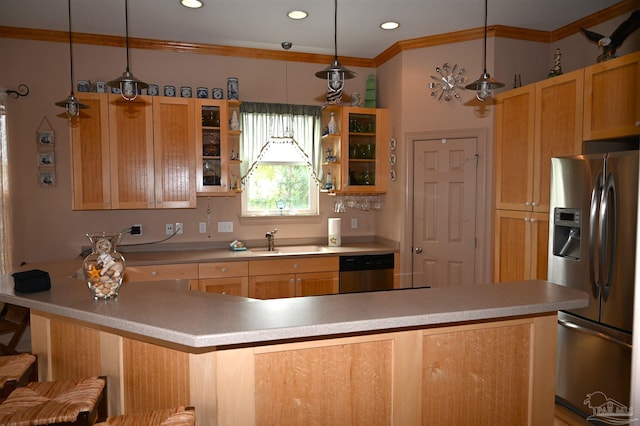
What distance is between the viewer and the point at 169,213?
4.60m

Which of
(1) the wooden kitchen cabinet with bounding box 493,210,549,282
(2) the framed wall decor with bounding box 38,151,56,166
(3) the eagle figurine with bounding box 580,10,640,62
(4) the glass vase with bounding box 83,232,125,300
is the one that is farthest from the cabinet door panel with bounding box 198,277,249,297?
(3) the eagle figurine with bounding box 580,10,640,62

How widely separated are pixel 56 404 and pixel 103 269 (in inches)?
22.2

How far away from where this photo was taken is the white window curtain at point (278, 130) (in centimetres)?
464

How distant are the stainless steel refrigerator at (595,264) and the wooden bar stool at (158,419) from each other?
2.55 m

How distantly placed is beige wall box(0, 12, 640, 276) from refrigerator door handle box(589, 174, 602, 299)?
1.28m

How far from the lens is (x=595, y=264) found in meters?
2.88

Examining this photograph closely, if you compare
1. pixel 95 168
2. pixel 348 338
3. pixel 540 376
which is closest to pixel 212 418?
pixel 348 338

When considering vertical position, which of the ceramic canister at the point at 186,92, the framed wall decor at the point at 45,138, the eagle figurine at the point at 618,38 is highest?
the eagle figurine at the point at 618,38

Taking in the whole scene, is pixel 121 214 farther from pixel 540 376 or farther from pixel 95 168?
pixel 540 376

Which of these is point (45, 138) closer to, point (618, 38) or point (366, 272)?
point (366, 272)

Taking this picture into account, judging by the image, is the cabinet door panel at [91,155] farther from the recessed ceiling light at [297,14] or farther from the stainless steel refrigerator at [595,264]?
the stainless steel refrigerator at [595,264]

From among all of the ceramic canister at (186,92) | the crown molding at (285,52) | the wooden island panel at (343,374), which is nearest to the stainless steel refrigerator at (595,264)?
the wooden island panel at (343,374)

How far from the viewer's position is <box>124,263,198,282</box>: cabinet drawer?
3.90 m

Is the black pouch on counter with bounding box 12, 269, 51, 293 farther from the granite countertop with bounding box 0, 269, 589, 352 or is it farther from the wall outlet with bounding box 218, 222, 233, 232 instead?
the wall outlet with bounding box 218, 222, 233, 232
